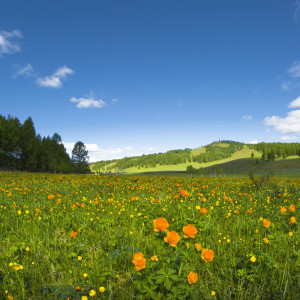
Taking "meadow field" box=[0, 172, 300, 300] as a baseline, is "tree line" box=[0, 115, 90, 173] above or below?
above

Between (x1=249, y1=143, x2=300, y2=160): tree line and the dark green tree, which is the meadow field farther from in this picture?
(x1=249, y1=143, x2=300, y2=160): tree line

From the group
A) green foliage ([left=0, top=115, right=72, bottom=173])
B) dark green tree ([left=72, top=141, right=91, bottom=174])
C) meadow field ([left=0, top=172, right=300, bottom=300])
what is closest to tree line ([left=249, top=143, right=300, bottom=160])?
dark green tree ([left=72, top=141, right=91, bottom=174])

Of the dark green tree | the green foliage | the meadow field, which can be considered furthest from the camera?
the dark green tree

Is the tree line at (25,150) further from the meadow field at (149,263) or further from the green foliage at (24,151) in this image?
the meadow field at (149,263)

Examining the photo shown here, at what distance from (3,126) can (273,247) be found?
50.5 metres

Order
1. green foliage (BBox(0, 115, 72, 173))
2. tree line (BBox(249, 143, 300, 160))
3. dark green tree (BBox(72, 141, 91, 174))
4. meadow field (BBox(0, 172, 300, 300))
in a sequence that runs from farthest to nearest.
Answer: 1. tree line (BBox(249, 143, 300, 160))
2. dark green tree (BBox(72, 141, 91, 174))
3. green foliage (BBox(0, 115, 72, 173))
4. meadow field (BBox(0, 172, 300, 300))

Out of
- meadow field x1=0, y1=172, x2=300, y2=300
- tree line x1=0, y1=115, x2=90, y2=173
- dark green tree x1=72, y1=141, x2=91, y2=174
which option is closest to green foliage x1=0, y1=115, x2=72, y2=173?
tree line x1=0, y1=115, x2=90, y2=173

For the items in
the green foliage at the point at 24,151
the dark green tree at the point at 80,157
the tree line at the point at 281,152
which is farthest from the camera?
the tree line at the point at 281,152

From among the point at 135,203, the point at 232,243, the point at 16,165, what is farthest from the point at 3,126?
the point at 232,243

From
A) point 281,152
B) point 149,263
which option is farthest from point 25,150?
point 281,152

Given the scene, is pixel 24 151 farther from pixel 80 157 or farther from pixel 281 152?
pixel 281 152

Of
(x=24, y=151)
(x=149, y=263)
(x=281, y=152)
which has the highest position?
(x=24, y=151)

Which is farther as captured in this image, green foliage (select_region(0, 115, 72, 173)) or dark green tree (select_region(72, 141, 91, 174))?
dark green tree (select_region(72, 141, 91, 174))

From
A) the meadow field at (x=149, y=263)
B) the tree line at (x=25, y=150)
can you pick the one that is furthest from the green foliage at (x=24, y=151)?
the meadow field at (x=149, y=263)
